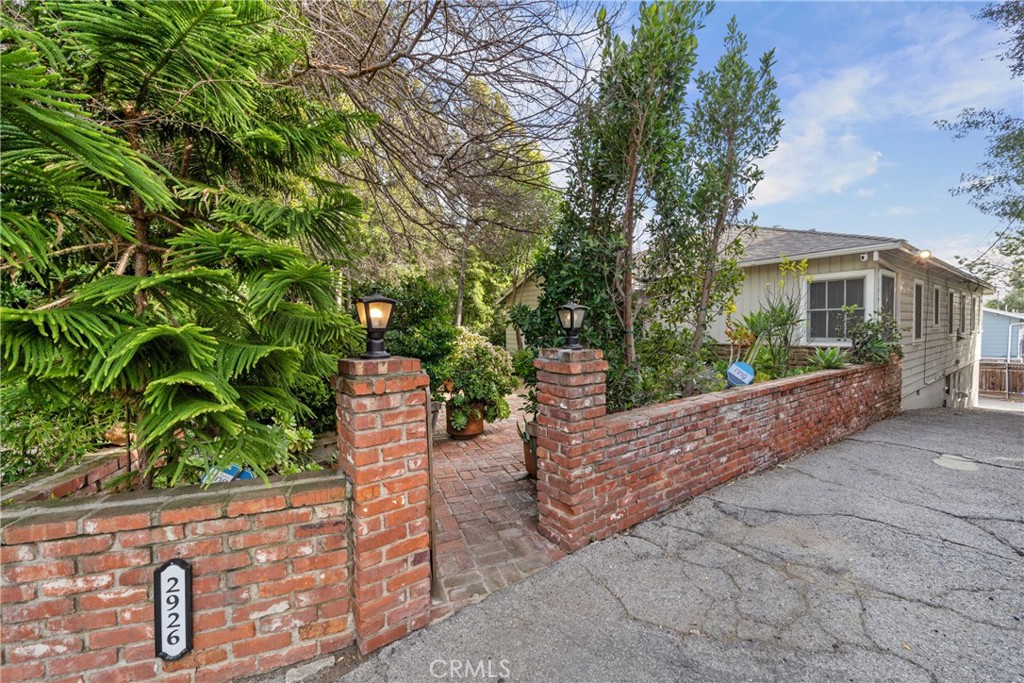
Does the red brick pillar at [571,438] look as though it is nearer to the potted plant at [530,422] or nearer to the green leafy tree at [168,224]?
the potted plant at [530,422]

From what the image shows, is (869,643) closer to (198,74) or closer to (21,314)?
(21,314)

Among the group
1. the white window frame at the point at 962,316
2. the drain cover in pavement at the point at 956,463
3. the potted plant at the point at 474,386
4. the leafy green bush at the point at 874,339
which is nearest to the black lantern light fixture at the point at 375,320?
the potted plant at the point at 474,386

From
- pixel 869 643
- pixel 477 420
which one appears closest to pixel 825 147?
pixel 477 420

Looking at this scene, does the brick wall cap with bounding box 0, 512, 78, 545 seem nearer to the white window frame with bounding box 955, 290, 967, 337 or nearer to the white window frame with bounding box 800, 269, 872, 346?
the white window frame with bounding box 800, 269, 872, 346

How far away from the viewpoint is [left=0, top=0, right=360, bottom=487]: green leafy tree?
1.24m

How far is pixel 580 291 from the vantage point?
12.0ft

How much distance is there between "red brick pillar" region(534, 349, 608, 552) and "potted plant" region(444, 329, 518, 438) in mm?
2580

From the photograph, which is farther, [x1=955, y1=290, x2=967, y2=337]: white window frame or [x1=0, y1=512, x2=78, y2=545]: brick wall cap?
[x1=955, y1=290, x2=967, y2=337]: white window frame

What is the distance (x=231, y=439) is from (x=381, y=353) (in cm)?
69

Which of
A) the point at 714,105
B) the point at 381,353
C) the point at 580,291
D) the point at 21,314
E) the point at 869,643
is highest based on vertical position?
the point at 714,105

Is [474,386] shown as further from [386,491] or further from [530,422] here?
[386,491]

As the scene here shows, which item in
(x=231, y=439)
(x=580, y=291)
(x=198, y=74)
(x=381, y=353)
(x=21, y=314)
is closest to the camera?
(x=21, y=314)

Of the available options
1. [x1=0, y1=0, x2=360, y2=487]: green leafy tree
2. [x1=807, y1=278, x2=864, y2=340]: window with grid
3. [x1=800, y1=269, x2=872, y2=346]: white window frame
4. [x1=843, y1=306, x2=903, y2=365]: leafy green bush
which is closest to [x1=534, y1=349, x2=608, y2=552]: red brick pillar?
[x1=0, y1=0, x2=360, y2=487]: green leafy tree

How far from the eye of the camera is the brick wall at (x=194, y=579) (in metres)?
1.48
